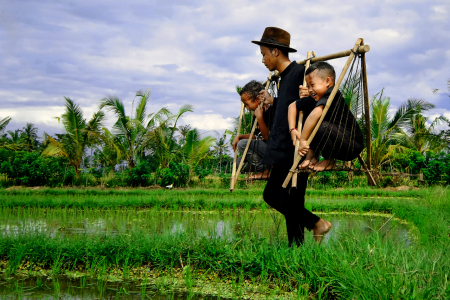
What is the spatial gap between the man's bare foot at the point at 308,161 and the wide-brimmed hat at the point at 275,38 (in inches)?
32.6

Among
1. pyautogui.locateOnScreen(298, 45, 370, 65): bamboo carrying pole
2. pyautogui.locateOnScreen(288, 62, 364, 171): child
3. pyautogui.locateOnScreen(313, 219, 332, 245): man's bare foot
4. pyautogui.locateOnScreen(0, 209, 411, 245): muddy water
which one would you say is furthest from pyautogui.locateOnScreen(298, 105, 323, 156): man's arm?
pyautogui.locateOnScreen(0, 209, 411, 245): muddy water

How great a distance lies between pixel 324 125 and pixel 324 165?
27 centimetres

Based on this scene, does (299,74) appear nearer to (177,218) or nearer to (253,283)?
(253,283)

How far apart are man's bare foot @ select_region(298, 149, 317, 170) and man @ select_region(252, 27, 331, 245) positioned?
0.19 meters

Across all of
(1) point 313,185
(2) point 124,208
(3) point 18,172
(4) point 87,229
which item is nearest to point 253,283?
(4) point 87,229

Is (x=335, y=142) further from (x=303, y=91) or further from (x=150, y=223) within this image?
(x=150, y=223)

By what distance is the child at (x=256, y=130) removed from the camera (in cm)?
271

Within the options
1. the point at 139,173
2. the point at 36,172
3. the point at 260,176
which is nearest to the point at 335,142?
the point at 260,176

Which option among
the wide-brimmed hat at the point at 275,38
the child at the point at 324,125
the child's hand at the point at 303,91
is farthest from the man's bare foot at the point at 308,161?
the wide-brimmed hat at the point at 275,38

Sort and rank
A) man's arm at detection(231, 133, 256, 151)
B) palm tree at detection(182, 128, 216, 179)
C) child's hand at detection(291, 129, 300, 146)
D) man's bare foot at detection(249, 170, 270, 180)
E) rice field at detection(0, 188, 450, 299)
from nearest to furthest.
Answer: rice field at detection(0, 188, 450, 299), child's hand at detection(291, 129, 300, 146), man's bare foot at detection(249, 170, 270, 180), man's arm at detection(231, 133, 256, 151), palm tree at detection(182, 128, 216, 179)

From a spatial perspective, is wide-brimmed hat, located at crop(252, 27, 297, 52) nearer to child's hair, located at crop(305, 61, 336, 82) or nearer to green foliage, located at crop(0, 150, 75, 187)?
child's hair, located at crop(305, 61, 336, 82)

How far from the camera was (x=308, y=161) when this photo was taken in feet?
7.63

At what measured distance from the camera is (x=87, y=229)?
4648 mm

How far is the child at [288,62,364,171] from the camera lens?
231 cm
